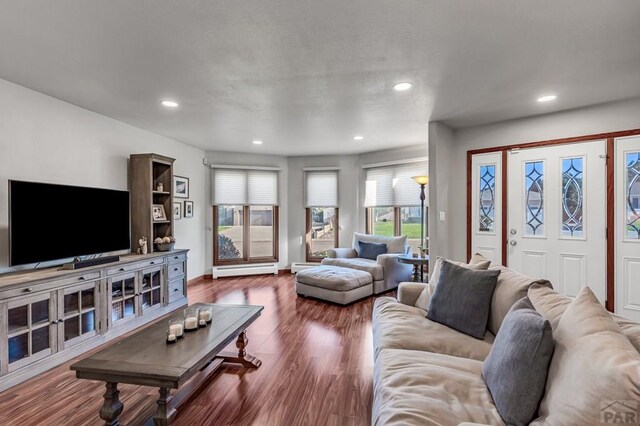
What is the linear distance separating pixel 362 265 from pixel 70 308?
3.59m

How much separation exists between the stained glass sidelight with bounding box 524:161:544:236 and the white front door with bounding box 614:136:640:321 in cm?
67

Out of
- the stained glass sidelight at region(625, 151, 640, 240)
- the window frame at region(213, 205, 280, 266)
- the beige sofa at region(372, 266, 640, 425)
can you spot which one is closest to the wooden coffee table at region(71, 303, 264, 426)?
the beige sofa at region(372, 266, 640, 425)

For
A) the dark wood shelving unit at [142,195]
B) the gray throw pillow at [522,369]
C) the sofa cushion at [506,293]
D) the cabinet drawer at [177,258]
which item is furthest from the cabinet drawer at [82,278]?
the sofa cushion at [506,293]

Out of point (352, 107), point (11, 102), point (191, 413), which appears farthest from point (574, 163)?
point (11, 102)

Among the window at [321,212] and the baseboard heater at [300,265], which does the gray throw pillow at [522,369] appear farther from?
the window at [321,212]

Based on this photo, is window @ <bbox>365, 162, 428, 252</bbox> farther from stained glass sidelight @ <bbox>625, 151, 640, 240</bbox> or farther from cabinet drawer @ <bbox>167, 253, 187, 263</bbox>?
cabinet drawer @ <bbox>167, 253, 187, 263</bbox>

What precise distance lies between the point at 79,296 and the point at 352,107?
3.30m

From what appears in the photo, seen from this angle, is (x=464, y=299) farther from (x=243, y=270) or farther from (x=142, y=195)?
(x=243, y=270)

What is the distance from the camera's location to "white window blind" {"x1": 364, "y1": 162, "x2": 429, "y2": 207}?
18.6 feet

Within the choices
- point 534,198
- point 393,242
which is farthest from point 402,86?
point 393,242

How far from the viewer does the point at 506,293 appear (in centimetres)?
203

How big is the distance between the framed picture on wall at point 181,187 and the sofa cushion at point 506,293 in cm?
474

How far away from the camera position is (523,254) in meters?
4.00

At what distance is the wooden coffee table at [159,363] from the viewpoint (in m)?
1.68
